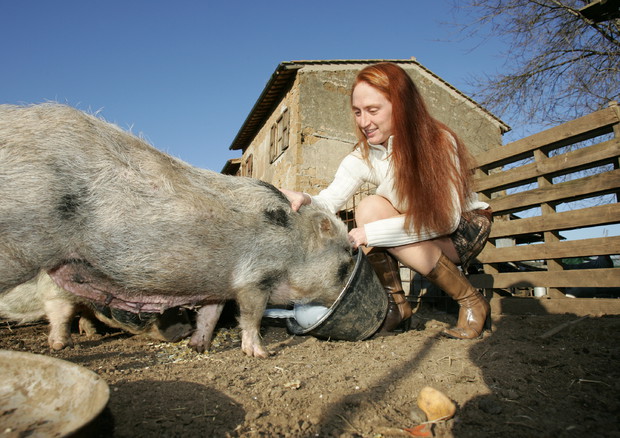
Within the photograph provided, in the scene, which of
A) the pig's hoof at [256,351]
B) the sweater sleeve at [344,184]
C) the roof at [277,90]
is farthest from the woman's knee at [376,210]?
the roof at [277,90]

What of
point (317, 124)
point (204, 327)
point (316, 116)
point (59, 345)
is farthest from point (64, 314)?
point (316, 116)

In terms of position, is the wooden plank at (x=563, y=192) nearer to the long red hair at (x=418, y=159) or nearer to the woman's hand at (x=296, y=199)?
the long red hair at (x=418, y=159)

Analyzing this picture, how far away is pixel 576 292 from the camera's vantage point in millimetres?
6152

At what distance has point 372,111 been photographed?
10.2 feet

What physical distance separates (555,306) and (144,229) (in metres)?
3.84

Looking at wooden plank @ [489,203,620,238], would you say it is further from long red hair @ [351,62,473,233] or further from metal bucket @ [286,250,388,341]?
metal bucket @ [286,250,388,341]

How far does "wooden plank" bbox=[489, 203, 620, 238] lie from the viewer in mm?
3639

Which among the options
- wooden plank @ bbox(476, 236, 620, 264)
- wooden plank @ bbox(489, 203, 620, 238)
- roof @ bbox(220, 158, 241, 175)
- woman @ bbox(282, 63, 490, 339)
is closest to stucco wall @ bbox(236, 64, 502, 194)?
roof @ bbox(220, 158, 241, 175)

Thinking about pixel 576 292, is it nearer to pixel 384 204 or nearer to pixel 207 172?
pixel 384 204

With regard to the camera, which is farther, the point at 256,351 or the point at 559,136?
the point at 559,136

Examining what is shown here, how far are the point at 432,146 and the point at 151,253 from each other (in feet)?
6.87

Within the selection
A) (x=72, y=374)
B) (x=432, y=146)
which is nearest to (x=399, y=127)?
(x=432, y=146)

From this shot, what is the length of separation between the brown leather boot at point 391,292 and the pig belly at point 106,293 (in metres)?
1.48

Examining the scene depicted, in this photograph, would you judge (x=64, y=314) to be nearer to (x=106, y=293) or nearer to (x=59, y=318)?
(x=59, y=318)
